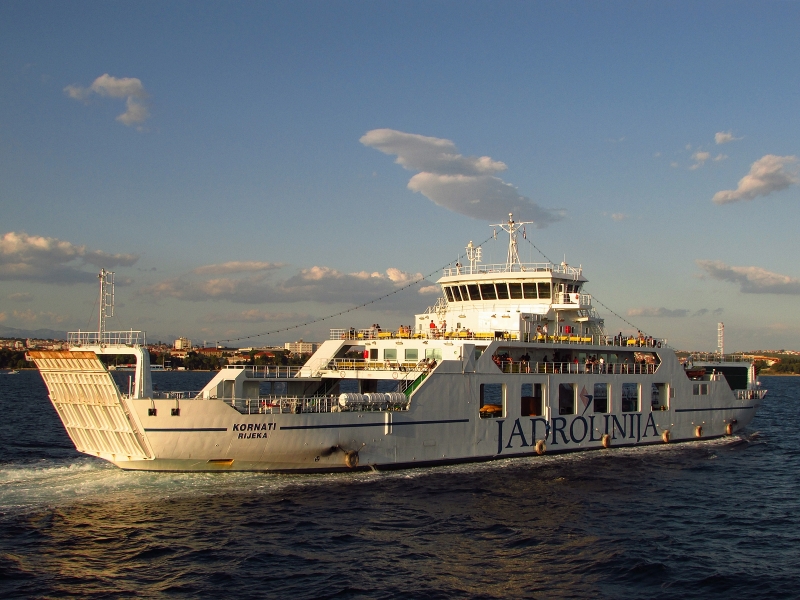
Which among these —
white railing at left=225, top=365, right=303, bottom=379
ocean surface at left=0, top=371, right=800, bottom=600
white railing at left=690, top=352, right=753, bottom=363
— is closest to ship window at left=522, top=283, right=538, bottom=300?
ocean surface at left=0, top=371, right=800, bottom=600

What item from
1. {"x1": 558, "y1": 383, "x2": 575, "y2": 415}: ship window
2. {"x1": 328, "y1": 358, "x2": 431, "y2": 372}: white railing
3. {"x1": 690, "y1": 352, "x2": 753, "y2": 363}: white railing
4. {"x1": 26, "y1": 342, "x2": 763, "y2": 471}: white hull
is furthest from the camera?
{"x1": 690, "y1": 352, "x2": 753, "y2": 363}: white railing

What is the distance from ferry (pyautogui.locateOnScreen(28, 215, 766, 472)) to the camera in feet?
73.7

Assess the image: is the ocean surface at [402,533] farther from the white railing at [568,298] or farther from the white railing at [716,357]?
the white railing at [716,357]

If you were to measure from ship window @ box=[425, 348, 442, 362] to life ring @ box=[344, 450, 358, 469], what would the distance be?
502 centimetres

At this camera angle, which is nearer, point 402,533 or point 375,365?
point 402,533

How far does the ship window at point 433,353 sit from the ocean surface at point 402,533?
4.15 meters

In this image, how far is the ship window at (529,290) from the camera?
32812 mm

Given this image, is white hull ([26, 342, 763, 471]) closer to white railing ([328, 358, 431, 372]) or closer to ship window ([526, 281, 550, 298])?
white railing ([328, 358, 431, 372])

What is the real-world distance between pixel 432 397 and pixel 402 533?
7923 millimetres

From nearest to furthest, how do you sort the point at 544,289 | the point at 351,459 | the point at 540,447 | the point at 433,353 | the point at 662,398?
1. the point at 351,459
2. the point at 433,353
3. the point at 540,447
4. the point at 544,289
5. the point at 662,398

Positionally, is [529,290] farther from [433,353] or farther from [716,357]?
[716,357]

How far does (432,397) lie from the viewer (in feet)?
84.8

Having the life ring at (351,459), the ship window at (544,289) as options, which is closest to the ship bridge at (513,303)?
the ship window at (544,289)

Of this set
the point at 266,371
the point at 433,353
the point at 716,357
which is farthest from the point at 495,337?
the point at 716,357
